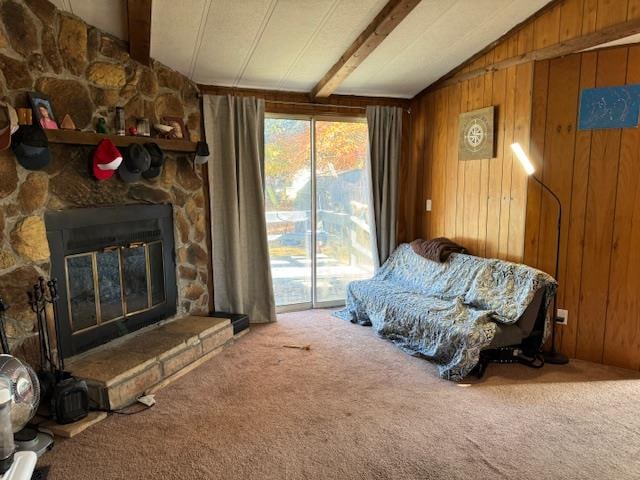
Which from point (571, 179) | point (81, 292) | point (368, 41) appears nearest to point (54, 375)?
point (81, 292)

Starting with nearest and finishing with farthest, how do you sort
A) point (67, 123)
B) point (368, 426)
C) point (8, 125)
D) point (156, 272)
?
point (8, 125), point (368, 426), point (67, 123), point (156, 272)

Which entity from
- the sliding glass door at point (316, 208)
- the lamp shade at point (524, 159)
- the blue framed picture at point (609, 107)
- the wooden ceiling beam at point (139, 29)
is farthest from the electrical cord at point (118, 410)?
the blue framed picture at point (609, 107)

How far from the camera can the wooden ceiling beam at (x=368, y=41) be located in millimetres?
2591

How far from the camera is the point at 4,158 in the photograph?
2.27 meters

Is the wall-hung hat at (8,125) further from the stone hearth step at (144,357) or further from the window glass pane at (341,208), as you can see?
the window glass pane at (341,208)

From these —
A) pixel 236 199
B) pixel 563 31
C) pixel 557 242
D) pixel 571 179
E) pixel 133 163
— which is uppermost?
pixel 563 31

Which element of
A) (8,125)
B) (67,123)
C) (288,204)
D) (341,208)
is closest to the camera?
(8,125)

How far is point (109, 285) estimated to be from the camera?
297 centimetres

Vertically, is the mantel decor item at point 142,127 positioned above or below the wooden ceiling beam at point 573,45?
below

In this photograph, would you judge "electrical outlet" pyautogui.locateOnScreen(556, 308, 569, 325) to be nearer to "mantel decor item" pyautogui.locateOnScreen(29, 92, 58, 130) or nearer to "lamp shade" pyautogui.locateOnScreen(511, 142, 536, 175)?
"lamp shade" pyautogui.locateOnScreen(511, 142, 536, 175)

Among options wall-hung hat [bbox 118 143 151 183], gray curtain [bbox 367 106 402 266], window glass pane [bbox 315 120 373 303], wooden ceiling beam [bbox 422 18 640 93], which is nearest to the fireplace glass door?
wall-hung hat [bbox 118 143 151 183]

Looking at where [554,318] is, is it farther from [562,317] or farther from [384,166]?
[384,166]

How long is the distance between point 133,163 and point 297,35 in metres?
1.43

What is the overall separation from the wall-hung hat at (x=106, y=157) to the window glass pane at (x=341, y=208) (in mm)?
2042
